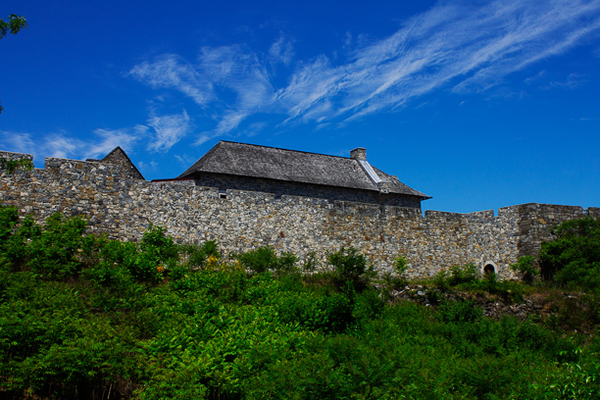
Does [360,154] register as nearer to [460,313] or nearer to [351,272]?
[351,272]

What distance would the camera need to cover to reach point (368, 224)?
62.1 feet

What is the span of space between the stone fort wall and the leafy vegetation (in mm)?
1000

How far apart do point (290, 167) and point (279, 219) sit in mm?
10232

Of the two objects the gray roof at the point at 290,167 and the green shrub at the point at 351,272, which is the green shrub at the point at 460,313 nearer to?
the green shrub at the point at 351,272

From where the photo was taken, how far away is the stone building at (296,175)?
970 inches

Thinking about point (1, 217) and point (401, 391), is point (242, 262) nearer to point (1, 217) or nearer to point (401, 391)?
point (1, 217)

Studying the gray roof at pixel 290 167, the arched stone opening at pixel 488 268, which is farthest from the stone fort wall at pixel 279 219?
the gray roof at pixel 290 167

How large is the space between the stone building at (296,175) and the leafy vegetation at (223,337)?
9.54m

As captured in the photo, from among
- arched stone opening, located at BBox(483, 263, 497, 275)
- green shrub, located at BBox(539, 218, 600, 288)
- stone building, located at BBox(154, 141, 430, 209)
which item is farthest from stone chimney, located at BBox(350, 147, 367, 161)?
green shrub, located at BBox(539, 218, 600, 288)

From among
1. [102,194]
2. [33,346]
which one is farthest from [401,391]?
[102,194]

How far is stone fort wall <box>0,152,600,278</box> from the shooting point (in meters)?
15.1

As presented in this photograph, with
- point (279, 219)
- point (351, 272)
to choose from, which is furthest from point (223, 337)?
point (279, 219)

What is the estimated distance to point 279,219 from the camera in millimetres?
17578

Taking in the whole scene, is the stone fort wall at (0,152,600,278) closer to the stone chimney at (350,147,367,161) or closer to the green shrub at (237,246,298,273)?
the green shrub at (237,246,298,273)
